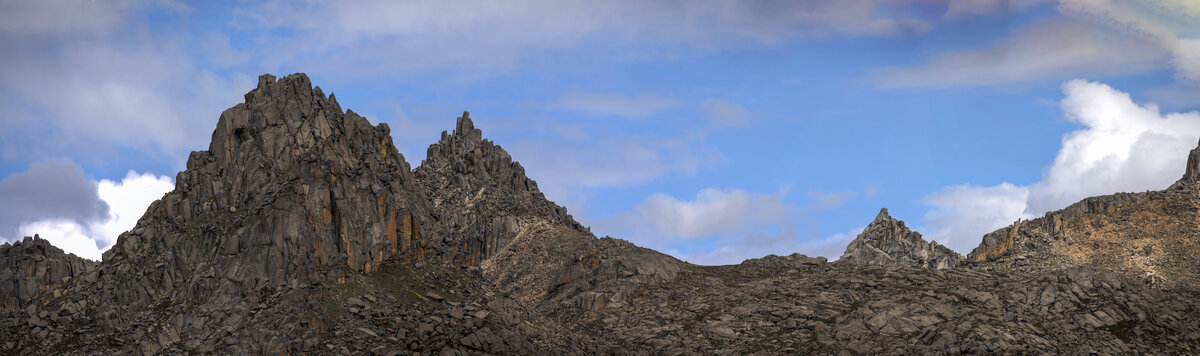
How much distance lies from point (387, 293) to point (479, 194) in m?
73.8

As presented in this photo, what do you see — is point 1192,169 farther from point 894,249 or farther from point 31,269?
point 31,269

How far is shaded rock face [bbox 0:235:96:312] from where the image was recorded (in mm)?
114688

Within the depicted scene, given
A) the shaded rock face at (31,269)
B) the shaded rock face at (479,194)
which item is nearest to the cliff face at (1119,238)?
the shaded rock face at (479,194)

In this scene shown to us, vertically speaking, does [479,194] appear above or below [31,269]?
above

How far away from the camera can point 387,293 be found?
114 m

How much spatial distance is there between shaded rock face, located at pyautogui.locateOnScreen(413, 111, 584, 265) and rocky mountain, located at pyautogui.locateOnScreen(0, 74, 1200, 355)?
25.5 meters

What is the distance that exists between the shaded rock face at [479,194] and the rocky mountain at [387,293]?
83.7 feet

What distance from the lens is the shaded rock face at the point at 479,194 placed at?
177500 mm

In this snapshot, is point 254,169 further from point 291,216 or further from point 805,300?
point 805,300

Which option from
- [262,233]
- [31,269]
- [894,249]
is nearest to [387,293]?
[262,233]

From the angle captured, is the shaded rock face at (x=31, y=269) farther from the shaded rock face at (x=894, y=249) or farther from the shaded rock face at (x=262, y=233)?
the shaded rock face at (x=894, y=249)

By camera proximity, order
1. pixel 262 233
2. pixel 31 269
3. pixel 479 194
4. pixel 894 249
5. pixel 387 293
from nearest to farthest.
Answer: pixel 262 233
pixel 387 293
pixel 31 269
pixel 894 249
pixel 479 194

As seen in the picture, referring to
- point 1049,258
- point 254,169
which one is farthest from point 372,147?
Answer: point 1049,258

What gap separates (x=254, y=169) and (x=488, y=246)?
6218 centimetres
